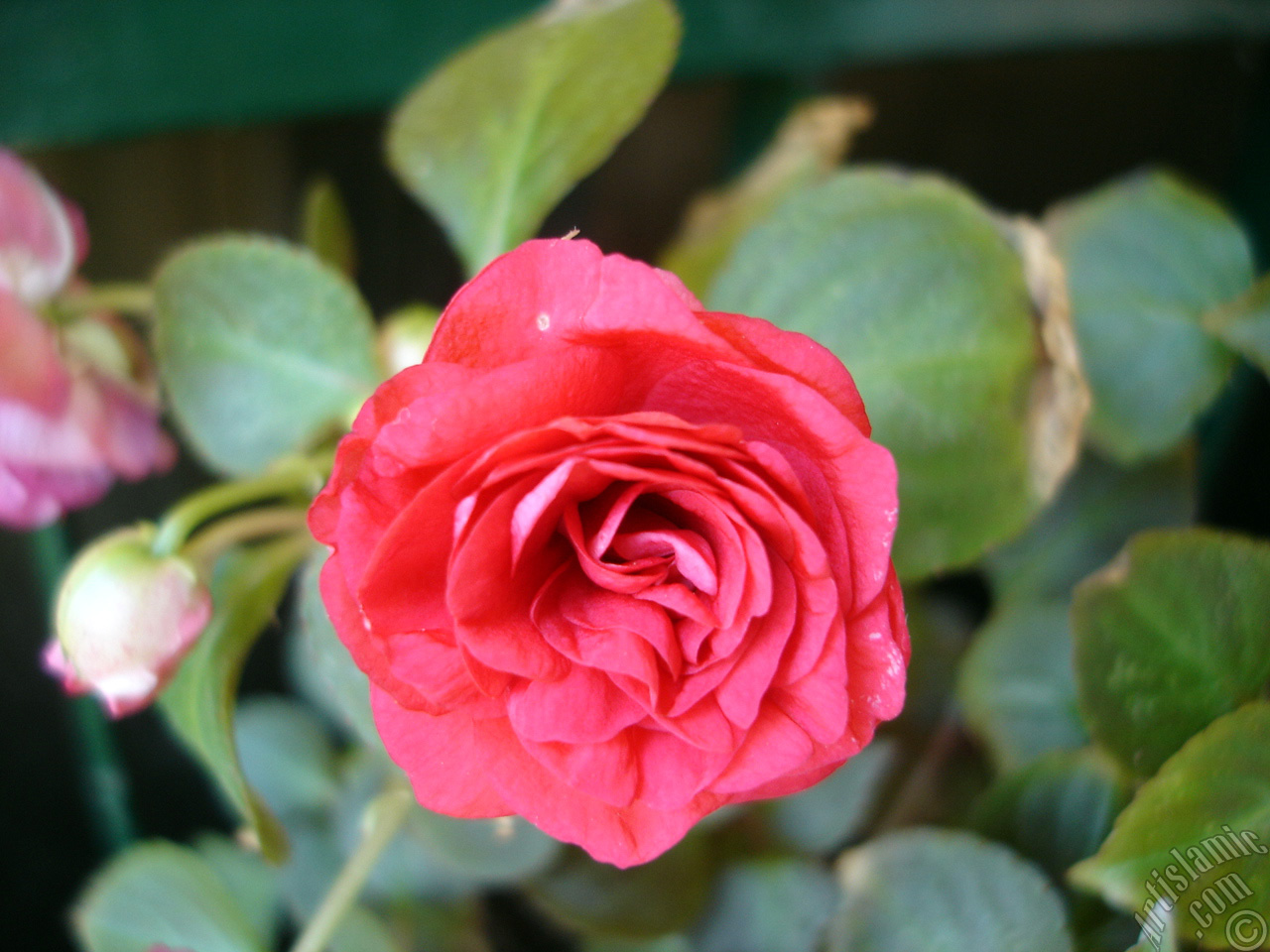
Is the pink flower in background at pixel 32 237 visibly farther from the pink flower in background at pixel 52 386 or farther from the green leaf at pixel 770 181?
the green leaf at pixel 770 181

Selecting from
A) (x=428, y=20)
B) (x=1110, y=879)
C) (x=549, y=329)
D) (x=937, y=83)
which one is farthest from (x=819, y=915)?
(x=937, y=83)

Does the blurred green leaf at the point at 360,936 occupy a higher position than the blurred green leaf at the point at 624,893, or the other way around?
the blurred green leaf at the point at 360,936

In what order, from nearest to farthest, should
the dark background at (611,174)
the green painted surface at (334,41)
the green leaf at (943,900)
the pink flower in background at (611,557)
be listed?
1. the pink flower in background at (611,557)
2. the green leaf at (943,900)
3. the green painted surface at (334,41)
4. the dark background at (611,174)

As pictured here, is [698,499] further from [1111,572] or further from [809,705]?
[1111,572]

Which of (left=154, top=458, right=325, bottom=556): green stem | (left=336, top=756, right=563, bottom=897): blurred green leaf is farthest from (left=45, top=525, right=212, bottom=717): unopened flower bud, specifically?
(left=336, top=756, right=563, bottom=897): blurred green leaf

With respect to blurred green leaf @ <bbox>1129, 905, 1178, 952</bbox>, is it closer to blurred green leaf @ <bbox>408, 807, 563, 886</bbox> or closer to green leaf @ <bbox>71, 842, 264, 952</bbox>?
blurred green leaf @ <bbox>408, 807, 563, 886</bbox>

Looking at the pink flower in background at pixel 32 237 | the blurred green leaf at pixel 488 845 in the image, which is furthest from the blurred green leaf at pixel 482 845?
the pink flower in background at pixel 32 237

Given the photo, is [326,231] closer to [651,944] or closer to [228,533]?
[228,533]

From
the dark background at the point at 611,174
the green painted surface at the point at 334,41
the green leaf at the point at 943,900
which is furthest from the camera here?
the dark background at the point at 611,174
